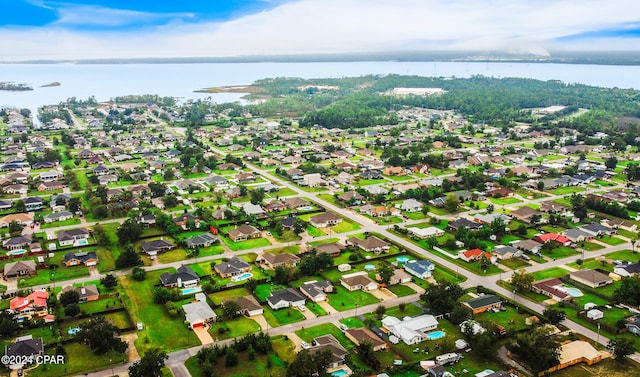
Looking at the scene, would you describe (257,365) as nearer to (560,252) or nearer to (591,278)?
(591,278)

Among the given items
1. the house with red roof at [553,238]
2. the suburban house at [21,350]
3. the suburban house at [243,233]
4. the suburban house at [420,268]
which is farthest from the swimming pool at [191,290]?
the house with red roof at [553,238]

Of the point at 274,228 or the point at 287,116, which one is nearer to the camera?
the point at 274,228

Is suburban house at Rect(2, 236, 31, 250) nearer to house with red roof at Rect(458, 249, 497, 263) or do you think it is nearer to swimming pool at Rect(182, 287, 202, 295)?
swimming pool at Rect(182, 287, 202, 295)

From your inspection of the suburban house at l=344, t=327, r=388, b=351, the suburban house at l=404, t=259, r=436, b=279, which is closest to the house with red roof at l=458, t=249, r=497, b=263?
the suburban house at l=404, t=259, r=436, b=279

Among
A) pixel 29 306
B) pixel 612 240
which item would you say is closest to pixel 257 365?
pixel 29 306

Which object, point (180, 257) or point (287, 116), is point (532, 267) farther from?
point (287, 116)

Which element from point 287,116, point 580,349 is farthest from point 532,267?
point 287,116

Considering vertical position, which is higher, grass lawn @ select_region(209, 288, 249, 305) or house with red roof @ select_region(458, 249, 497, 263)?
house with red roof @ select_region(458, 249, 497, 263)

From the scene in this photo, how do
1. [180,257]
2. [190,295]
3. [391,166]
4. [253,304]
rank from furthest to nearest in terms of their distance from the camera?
1. [391,166]
2. [180,257]
3. [190,295]
4. [253,304]
